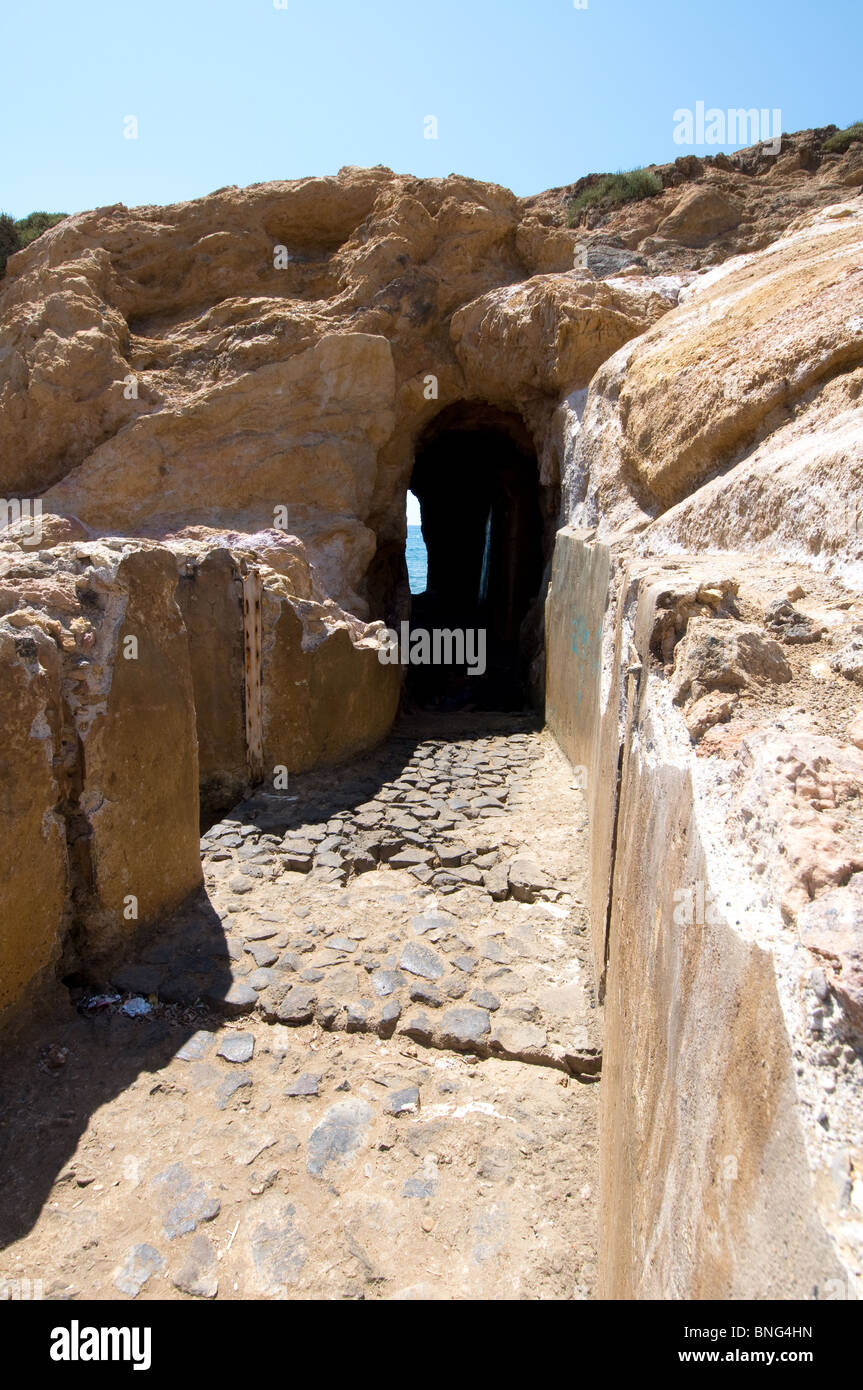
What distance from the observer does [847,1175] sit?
→ 27.3 inches

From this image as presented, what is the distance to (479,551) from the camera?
1817 centimetres

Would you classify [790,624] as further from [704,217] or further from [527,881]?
[704,217]

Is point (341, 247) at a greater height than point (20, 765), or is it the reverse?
point (341, 247)

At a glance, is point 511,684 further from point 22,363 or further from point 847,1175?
point 847,1175

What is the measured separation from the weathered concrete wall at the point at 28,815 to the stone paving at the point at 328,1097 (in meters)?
0.33

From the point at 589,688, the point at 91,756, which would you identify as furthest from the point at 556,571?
the point at 91,756

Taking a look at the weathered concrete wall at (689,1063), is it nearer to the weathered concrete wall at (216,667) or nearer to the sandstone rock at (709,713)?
the sandstone rock at (709,713)

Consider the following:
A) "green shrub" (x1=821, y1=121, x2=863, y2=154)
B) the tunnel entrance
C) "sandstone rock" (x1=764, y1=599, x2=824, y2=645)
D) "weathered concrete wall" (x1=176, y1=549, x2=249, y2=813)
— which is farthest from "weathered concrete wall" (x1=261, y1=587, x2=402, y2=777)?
"green shrub" (x1=821, y1=121, x2=863, y2=154)

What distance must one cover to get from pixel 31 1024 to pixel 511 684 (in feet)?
27.0

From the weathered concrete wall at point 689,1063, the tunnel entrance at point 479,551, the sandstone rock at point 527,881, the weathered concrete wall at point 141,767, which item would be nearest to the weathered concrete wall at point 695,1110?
the weathered concrete wall at point 689,1063

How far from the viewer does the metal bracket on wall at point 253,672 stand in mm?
5090

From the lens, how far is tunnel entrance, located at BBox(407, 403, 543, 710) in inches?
426

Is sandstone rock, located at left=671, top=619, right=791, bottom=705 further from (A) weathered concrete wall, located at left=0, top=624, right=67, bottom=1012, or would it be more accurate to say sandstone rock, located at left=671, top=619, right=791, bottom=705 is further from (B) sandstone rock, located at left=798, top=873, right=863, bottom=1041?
(A) weathered concrete wall, located at left=0, top=624, right=67, bottom=1012
